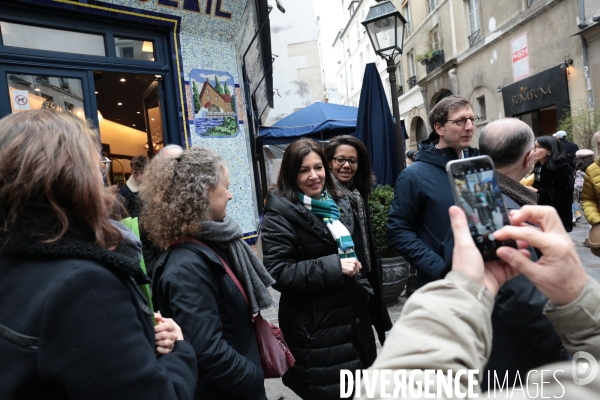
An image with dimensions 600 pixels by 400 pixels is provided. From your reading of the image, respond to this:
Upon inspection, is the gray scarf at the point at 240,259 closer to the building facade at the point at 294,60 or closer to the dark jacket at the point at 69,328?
the dark jacket at the point at 69,328

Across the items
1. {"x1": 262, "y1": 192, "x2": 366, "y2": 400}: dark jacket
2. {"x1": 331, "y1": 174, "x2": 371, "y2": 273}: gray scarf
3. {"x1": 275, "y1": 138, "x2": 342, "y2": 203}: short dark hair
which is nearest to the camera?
{"x1": 262, "y1": 192, "x2": 366, "y2": 400}: dark jacket

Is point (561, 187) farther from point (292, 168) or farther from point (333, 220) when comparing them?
point (292, 168)

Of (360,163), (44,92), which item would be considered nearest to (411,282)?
(360,163)

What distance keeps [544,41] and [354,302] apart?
13.7 meters

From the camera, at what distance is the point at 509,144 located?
2.24 m

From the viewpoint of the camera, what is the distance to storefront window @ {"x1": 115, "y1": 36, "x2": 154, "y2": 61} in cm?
520

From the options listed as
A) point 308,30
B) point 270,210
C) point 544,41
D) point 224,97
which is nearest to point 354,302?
point 270,210

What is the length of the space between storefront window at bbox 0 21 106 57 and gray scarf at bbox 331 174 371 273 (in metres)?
3.41

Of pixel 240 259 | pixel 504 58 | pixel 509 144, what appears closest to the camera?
pixel 240 259

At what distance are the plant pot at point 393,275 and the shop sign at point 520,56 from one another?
11.8 meters

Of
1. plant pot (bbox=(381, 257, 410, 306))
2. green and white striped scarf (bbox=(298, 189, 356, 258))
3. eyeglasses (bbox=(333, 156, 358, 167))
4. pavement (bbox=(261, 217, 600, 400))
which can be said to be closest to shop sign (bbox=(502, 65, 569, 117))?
pavement (bbox=(261, 217, 600, 400))

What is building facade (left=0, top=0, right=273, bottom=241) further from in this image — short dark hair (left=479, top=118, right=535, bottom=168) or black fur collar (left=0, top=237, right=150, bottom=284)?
short dark hair (left=479, top=118, right=535, bottom=168)

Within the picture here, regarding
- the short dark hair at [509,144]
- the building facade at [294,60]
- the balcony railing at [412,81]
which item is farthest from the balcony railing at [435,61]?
the short dark hair at [509,144]

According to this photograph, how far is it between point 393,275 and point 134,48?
4.29 meters
